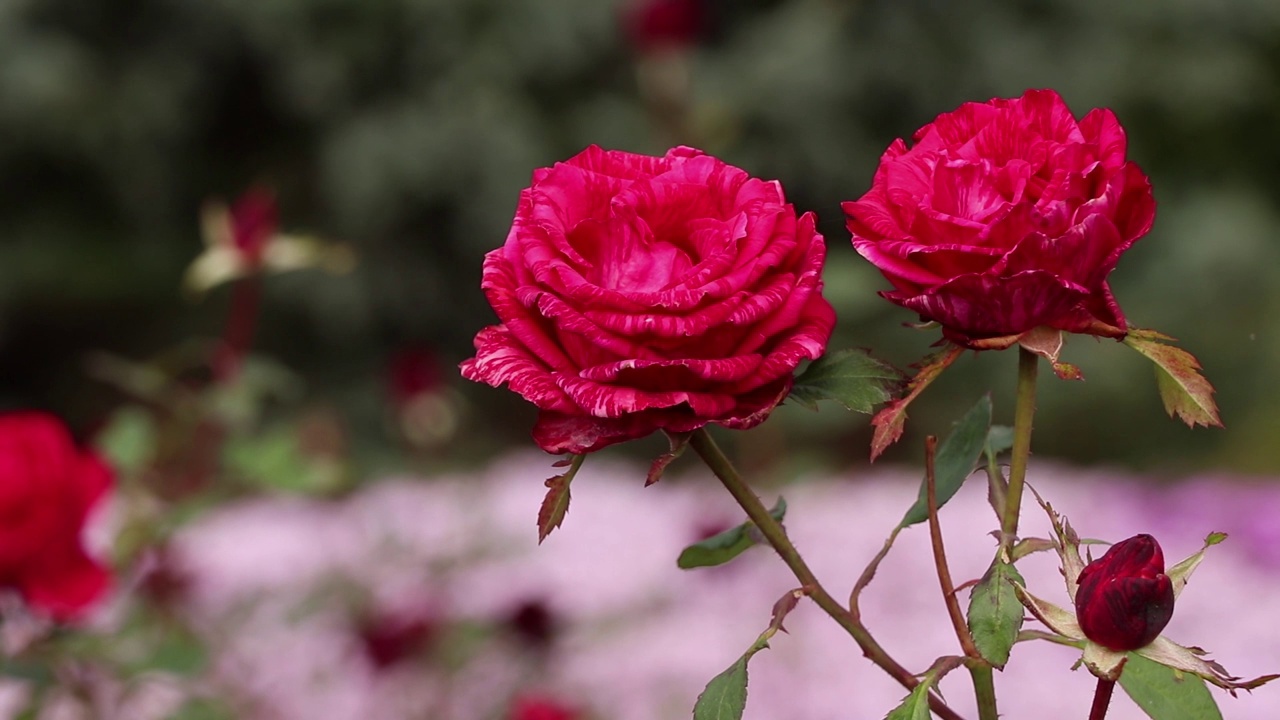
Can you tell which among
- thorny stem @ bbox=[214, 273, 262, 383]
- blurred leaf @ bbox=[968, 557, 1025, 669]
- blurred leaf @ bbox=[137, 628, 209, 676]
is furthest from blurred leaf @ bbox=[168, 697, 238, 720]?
blurred leaf @ bbox=[968, 557, 1025, 669]

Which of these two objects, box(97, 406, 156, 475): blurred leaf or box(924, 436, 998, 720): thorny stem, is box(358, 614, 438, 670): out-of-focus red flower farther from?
box(924, 436, 998, 720): thorny stem

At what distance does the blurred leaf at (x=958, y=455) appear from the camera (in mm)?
375

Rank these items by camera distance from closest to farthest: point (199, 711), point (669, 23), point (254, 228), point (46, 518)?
point (46, 518) < point (199, 711) < point (254, 228) < point (669, 23)

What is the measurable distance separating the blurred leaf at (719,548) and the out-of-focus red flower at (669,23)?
1169mm

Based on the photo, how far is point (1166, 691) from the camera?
0.33 metres

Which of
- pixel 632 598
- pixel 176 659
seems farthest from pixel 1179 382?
pixel 632 598

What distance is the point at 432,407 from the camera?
1402 millimetres

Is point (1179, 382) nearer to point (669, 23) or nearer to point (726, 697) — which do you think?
point (726, 697)

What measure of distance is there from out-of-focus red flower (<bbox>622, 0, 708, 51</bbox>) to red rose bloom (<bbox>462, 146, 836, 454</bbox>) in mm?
1186

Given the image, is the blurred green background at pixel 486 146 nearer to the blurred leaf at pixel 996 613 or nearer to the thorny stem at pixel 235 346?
the thorny stem at pixel 235 346

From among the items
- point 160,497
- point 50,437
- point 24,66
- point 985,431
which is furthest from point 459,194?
point 985,431

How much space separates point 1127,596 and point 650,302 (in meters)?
0.13

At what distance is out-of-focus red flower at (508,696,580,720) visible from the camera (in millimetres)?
824


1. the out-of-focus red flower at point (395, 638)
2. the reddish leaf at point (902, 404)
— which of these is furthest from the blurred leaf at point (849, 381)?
the out-of-focus red flower at point (395, 638)
